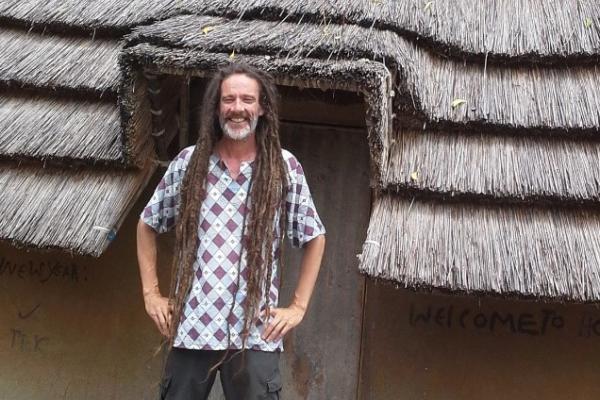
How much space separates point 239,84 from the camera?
2268 millimetres

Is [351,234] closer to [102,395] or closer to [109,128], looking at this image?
[109,128]

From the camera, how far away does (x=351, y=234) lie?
3.26m

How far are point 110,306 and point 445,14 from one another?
7.41ft

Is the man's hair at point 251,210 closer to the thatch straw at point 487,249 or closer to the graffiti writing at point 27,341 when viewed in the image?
the thatch straw at point 487,249

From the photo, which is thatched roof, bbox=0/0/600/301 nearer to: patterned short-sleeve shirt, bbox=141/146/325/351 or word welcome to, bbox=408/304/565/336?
patterned short-sleeve shirt, bbox=141/146/325/351

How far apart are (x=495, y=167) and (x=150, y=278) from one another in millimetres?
1482

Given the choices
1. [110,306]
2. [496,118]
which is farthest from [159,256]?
[496,118]

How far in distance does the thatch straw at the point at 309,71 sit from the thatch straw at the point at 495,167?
165 mm

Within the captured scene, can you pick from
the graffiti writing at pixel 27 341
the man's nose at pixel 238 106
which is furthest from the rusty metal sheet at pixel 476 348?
the graffiti writing at pixel 27 341

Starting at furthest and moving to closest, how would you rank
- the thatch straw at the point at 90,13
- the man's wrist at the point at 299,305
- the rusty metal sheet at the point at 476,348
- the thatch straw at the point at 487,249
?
the thatch straw at the point at 90,13
the rusty metal sheet at the point at 476,348
the thatch straw at the point at 487,249
the man's wrist at the point at 299,305

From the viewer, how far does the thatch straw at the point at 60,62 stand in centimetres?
310

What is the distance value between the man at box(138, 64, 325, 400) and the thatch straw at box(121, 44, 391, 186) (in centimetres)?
20

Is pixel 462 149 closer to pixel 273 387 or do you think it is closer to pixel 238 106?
pixel 238 106

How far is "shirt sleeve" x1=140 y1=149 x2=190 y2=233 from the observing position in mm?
2357
